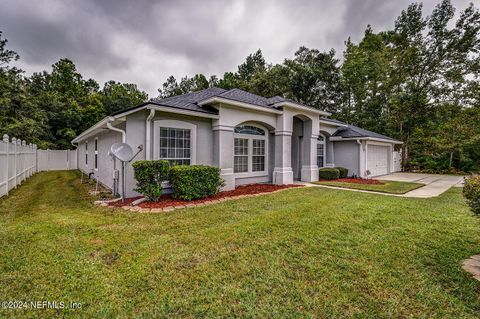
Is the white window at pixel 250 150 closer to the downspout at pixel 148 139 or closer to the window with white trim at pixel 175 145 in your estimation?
the window with white trim at pixel 175 145

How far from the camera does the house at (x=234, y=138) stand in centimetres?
782

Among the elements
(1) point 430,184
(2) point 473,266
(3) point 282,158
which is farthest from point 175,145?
(1) point 430,184

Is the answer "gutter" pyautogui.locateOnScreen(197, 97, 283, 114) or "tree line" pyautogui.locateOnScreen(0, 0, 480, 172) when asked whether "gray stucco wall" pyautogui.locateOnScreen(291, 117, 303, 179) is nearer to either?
"gutter" pyautogui.locateOnScreen(197, 97, 283, 114)

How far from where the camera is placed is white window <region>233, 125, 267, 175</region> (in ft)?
34.7

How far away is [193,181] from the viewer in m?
7.50

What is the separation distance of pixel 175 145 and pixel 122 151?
1882mm

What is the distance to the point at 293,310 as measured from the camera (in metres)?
2.34

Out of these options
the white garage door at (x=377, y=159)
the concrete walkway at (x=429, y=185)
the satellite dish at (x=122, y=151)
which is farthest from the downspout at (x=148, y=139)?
the white garage door at (x=377, y=159)

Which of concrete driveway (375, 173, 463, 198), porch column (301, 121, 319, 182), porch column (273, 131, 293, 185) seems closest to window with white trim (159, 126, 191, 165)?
porch column (273, 131, 293, 185)

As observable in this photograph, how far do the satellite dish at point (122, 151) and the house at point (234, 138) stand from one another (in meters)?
0.49

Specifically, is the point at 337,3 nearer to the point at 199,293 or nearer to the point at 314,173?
the point at 314,173

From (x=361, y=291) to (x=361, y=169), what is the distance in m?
14.0

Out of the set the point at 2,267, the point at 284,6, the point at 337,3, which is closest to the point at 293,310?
the point at 2,267

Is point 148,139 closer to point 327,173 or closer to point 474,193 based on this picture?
point 474,193
